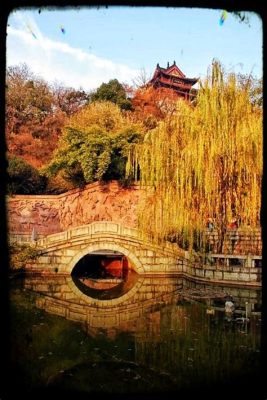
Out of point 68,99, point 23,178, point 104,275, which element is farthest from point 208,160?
point 68,99

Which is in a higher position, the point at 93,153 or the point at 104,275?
the point at 93,153

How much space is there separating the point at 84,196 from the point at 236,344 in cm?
1233

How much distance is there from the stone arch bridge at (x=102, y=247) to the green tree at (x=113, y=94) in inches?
374

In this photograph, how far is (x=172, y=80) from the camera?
25203mm

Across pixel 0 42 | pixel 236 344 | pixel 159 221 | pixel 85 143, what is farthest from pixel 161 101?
pixel 0 42

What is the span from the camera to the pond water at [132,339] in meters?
5.04

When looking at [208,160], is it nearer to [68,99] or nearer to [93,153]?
[93,153]

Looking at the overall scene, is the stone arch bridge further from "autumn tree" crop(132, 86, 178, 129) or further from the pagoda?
the pagoda

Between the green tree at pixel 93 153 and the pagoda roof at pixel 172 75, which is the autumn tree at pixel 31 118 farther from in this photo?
the pagoda roof at pixel 172 75

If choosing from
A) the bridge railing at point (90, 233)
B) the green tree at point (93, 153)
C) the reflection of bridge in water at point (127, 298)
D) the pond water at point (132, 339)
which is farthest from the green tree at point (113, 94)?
the pond water at point (132, 339)

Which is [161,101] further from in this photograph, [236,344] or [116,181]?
[236,344]

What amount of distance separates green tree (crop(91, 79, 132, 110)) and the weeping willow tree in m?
10.5

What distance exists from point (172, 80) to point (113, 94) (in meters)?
4.46

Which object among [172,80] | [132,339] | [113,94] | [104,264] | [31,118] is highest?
[172,80]
